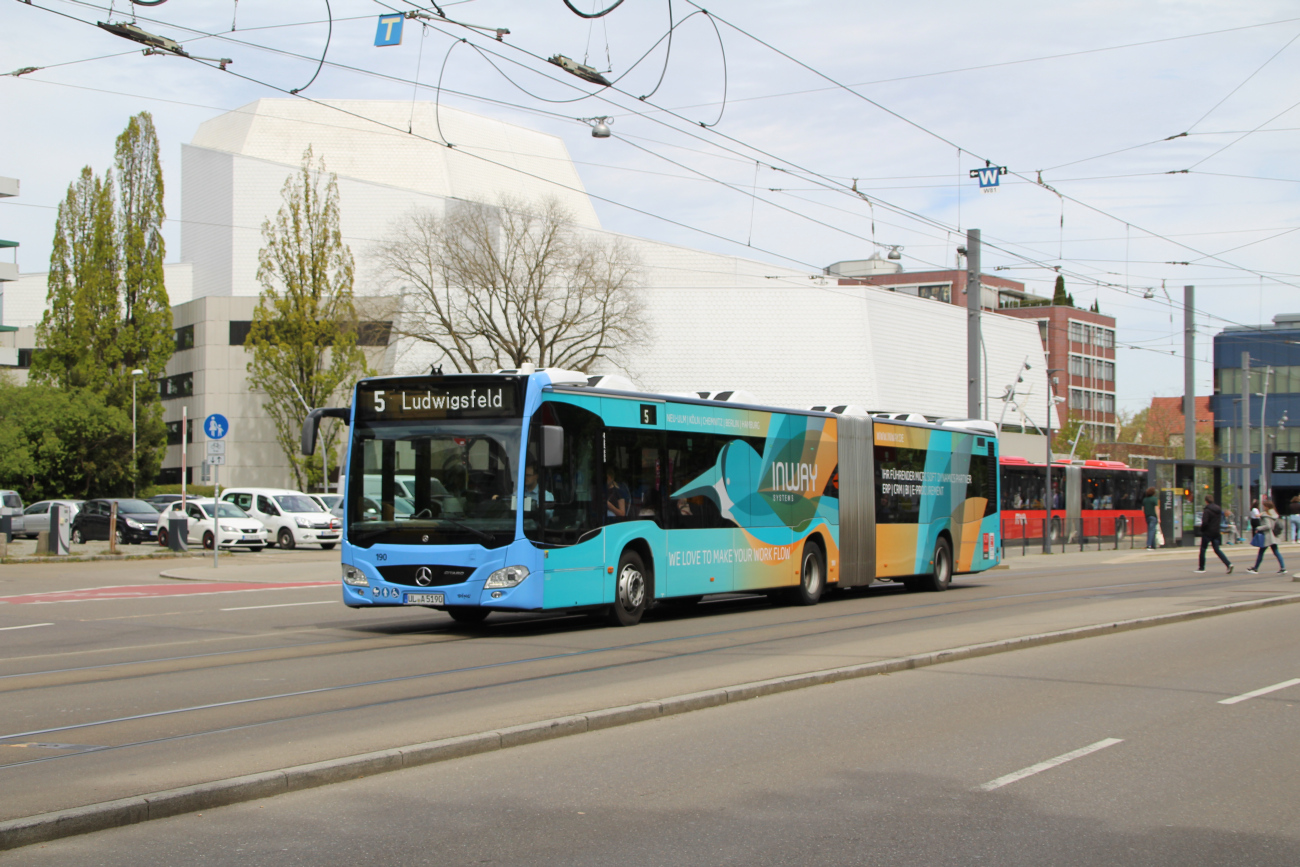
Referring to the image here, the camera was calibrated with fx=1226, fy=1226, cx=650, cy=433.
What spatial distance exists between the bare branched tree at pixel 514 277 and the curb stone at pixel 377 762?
143ft

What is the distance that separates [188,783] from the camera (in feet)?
20.6

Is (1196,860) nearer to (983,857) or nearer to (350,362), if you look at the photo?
(983,857)

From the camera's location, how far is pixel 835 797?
636 cm

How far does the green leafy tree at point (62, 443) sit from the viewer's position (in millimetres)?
54375

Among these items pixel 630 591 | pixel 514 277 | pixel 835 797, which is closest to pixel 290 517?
pixel 514 277

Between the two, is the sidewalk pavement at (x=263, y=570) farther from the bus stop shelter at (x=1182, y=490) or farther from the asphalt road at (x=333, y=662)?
the bus stop shelter at (x=1182, y=490)

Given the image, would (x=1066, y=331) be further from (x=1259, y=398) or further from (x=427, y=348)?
(x=427, y=348)

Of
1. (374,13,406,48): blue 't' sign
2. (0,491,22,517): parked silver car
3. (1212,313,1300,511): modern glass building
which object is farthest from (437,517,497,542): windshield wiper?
(1212,313,1300,511): modern glass building

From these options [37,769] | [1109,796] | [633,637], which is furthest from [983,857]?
[633,637]

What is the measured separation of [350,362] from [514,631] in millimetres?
45604

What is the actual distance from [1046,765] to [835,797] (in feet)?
5.14

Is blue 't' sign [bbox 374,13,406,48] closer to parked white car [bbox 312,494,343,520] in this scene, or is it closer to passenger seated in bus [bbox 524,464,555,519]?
passenger seated in bus [bbox 524,464,555,519]

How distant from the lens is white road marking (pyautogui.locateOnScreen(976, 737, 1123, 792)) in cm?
665

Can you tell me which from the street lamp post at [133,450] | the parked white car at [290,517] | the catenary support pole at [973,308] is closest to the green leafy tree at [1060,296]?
the street lamp post at [133,450]
